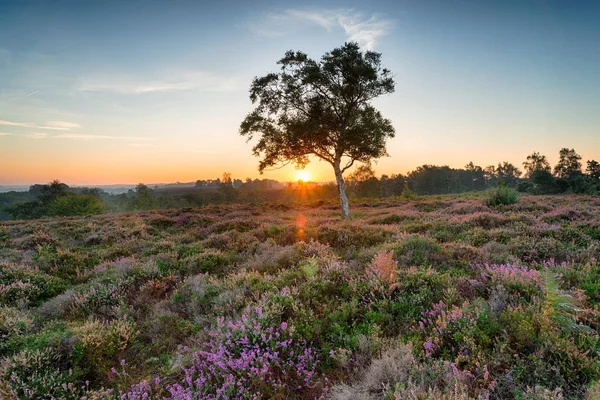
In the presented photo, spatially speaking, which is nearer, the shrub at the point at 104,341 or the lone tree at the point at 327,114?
the shrub at the point at 104,341

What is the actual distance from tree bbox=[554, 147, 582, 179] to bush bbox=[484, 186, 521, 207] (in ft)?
261

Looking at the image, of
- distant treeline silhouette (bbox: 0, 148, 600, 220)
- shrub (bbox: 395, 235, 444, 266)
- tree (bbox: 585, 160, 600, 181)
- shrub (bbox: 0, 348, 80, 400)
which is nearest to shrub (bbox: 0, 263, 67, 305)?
shrub (bbox: 0, 348, 80, 400)

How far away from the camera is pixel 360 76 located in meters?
20.3

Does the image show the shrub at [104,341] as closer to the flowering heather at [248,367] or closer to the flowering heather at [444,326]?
the flowering heather at [248,367]

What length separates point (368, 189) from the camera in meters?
110

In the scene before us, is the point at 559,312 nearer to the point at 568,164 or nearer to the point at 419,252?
the point at 419,252

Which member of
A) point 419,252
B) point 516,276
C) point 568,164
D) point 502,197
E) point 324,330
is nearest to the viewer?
point 324,330

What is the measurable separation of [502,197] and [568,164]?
84372 mm

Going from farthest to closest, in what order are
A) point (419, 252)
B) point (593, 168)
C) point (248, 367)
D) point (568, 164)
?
point (568, 164) < point (593, 168) < point (419, 252) < point (248, 367)

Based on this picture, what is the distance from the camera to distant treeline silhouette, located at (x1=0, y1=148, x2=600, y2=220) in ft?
197

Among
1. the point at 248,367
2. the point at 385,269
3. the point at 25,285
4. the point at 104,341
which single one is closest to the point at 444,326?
the point at 385,269

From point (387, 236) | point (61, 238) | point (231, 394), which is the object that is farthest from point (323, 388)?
point (61, 238)

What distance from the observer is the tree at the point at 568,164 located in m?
77.2

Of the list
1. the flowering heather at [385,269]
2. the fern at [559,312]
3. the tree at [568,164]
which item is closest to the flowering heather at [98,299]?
the flowering heather at [385,269]
